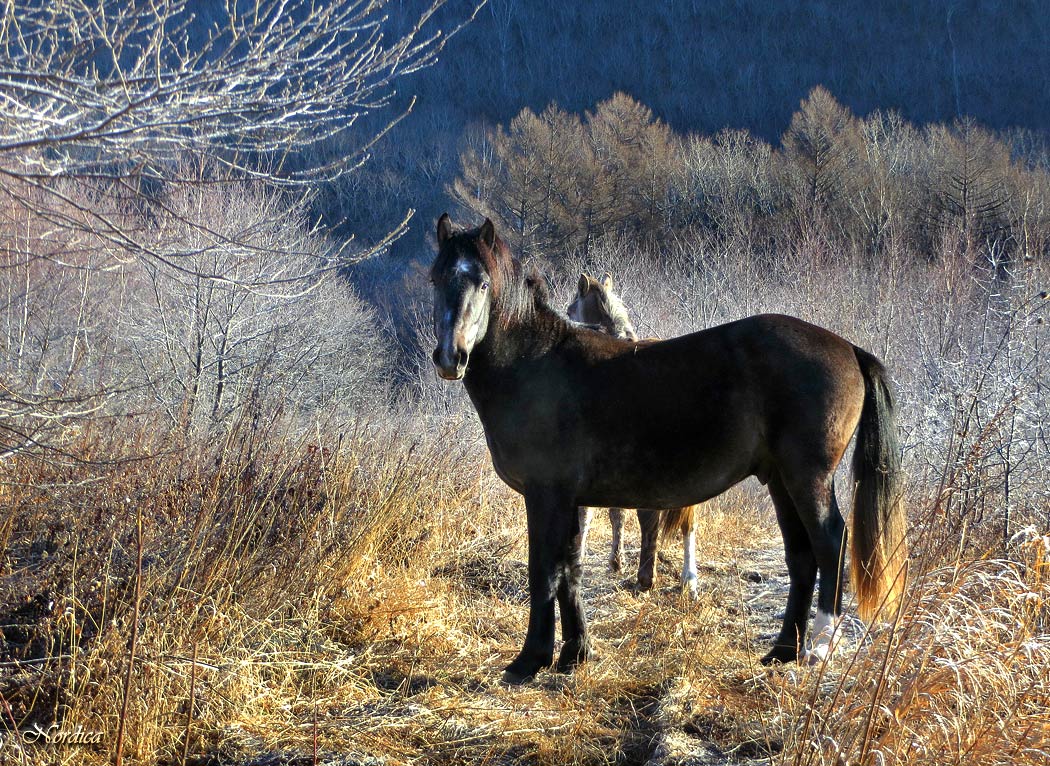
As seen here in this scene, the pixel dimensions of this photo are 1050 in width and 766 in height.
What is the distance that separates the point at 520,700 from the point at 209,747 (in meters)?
1.39

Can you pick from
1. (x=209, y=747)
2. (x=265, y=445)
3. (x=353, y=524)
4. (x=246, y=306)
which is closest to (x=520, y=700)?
(x=209, y=747)

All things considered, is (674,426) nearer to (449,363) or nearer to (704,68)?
(449,363)

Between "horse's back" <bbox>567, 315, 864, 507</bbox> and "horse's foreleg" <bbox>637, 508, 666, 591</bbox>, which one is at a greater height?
"horse's back" <bbox>567, 315, 864, 507</bbox>

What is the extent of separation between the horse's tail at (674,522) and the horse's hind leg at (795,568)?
141 centimetres

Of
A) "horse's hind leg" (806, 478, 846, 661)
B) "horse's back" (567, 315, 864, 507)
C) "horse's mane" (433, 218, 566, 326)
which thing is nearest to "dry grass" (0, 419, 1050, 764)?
"horse's hind leg" (806, 478, 846, 661)

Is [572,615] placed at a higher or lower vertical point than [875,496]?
lower

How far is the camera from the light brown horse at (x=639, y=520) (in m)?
6.24

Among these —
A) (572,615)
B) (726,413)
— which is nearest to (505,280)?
(726,413)

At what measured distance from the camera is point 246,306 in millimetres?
25922

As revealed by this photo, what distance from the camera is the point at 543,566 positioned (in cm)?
444

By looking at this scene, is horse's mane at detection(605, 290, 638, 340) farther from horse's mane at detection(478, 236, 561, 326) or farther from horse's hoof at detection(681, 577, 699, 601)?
horse's mane at detection(478, 236, 561, 326)

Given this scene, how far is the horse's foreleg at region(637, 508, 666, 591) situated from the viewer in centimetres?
627

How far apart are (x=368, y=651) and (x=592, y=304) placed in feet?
12.2

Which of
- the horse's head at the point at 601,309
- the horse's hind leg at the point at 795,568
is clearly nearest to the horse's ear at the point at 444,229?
the horse's hind leg at the point at 795,568
